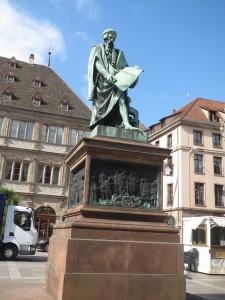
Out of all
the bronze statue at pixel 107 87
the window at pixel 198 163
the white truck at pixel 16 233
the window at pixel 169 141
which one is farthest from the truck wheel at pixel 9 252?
the window at pixel 169 141

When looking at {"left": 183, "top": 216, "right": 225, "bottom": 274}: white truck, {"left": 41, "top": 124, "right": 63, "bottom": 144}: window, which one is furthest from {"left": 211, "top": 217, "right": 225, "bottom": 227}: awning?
→ {"left": 41, "top": 124, "right": 63, "bottom": 144}: window

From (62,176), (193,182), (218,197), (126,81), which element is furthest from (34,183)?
(126,81)

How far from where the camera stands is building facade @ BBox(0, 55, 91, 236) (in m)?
31.1

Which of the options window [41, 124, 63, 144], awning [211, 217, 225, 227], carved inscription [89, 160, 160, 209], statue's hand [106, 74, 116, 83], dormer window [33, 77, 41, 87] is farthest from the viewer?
dormer window [33, 77, 41, 87]

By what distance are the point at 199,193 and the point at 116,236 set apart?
1157 inches

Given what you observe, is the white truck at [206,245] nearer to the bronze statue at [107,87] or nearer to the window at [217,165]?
Result: the bronze statue at [107,87]

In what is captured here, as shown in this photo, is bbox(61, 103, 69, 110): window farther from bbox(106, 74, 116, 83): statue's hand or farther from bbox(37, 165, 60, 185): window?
bbox(106, 74, 116, 83): statue's hand

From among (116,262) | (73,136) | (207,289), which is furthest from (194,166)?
(116,262)

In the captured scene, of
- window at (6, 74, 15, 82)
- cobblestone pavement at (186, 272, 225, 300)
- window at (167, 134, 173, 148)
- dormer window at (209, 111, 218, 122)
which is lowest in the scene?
cobblestone pavement at (186, 272, 225, 300)

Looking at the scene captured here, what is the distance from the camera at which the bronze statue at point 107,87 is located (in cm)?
705

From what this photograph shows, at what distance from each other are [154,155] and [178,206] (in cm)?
2741

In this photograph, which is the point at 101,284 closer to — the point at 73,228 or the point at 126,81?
the point at 73,228

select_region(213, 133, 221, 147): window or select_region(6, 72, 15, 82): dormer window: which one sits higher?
select_region(6, 72, 15, 82): dormer window

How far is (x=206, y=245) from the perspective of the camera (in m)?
18.1
